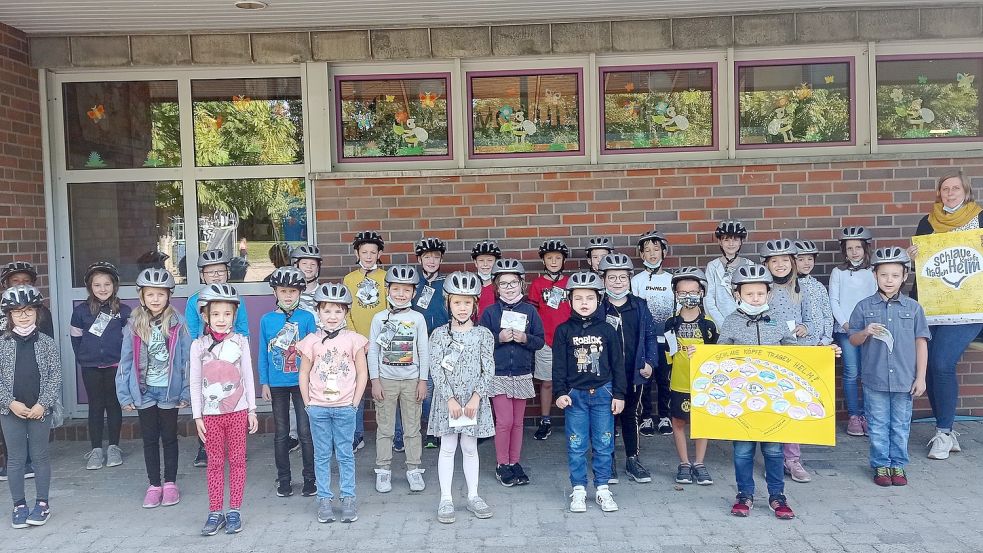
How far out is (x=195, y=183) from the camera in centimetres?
783

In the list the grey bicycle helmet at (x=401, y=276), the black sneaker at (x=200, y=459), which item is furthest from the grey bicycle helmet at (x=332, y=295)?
the black sneaker at (x=200, y=459)

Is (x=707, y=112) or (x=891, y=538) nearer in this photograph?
(x=891, y=538)

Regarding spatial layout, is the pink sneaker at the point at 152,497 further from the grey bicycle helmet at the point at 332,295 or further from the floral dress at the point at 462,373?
the floral dress at the point at 462,373

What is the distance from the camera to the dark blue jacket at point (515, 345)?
19.8ft

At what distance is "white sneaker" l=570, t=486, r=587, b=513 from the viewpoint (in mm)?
5434

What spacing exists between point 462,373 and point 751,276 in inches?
83.0

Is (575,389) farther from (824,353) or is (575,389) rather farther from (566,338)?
(824,353)

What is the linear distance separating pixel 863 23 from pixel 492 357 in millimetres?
4989

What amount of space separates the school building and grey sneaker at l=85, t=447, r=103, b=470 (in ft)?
4.20

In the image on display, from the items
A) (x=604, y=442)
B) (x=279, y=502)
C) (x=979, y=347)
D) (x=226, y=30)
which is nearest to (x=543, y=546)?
(x=604, y=442)

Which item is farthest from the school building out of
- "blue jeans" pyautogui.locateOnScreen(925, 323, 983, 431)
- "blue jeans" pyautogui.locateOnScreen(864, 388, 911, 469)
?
"blue jeans" pyautogui.locateOnScreen(864, 388, 911, 469)

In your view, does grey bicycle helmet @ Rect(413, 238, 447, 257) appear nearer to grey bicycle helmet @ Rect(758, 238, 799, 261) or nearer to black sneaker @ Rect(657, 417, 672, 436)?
black sneaker @ Rect(657, 417, 672, 436)

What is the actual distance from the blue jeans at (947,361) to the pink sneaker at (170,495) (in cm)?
621

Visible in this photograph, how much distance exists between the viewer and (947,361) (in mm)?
6578
